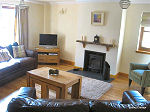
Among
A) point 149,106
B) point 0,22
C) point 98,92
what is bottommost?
point 98,92

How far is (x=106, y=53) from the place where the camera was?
4.92 metres

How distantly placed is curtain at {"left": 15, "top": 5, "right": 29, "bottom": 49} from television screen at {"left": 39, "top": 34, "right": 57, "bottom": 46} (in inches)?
23.7

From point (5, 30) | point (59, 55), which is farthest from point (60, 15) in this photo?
point (5, 30)

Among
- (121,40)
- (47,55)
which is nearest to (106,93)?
(121,40)

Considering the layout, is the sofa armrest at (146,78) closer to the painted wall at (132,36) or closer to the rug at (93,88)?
the rug at (93,88)

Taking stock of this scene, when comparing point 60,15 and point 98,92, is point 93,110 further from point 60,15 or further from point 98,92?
point 60,15

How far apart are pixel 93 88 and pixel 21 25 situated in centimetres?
Result: 327

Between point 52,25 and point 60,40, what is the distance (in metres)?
0.71

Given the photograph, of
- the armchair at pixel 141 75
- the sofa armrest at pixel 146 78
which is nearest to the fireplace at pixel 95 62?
the armchair at pixel 141 75

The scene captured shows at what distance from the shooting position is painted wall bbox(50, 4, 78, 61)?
5.78 metres

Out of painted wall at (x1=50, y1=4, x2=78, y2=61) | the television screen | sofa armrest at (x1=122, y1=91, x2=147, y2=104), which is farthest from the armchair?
the television screen

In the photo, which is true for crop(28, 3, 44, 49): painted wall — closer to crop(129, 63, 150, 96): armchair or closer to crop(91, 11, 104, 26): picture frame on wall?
crop(91, 11, 104, 26): picture frame on wall

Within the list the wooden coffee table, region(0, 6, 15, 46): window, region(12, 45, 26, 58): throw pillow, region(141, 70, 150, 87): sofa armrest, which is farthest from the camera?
region(0, 6, 15, 46): window

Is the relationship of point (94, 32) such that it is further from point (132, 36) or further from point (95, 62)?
point (132, 36)
